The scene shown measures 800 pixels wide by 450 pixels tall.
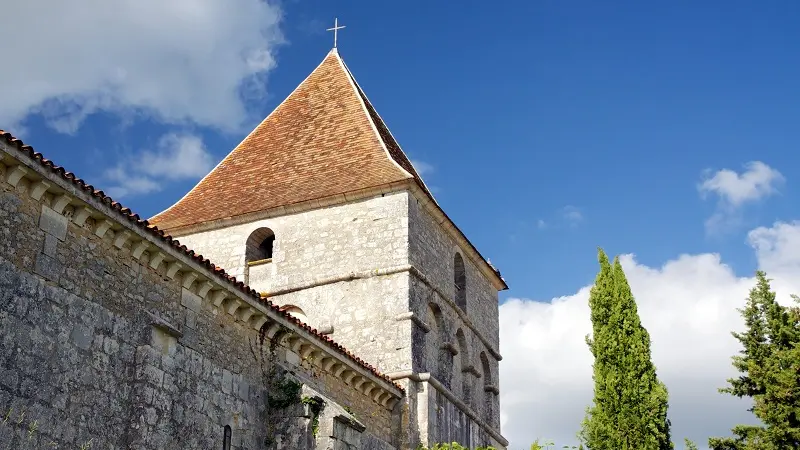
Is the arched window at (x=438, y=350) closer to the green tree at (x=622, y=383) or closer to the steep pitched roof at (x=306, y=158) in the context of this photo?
the steep pitched roof at (x=306, y=158)

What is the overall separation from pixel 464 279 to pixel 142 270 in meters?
10.7

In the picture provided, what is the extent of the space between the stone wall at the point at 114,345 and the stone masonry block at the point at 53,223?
0.04 ft

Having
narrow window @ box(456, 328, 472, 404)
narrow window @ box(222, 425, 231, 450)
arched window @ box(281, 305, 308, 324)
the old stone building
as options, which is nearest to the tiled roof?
the old stone building

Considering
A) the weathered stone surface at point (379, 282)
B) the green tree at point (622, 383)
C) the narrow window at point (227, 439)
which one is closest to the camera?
the narrow window at point (227, 439)

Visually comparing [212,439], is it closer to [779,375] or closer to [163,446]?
[163,446]

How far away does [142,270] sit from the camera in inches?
475

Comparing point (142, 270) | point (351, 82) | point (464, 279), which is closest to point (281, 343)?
point (142, 270)

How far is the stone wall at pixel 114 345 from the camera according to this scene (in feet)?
33.3

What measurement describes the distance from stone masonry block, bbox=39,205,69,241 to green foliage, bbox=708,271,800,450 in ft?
40.4

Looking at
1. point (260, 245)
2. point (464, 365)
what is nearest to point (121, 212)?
point (260, 245)

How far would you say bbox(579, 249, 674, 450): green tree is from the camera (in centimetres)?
1694

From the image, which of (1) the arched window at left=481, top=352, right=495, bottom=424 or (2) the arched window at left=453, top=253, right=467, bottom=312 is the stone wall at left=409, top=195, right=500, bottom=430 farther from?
(2) the arched window at left=453, top=253, right=467, bottom=312

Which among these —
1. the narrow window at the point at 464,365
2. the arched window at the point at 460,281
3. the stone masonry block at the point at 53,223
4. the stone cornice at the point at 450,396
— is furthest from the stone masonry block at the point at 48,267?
the arched window at the point at 460,281

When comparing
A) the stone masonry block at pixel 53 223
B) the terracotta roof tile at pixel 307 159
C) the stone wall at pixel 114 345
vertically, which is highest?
the terracotta roof tile at pixel 307 159
